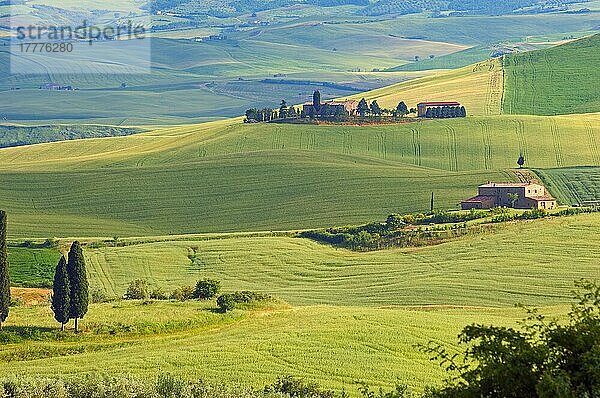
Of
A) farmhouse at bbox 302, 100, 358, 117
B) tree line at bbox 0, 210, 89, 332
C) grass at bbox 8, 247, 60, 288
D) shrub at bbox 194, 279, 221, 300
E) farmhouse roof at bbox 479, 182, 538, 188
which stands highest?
farmhouse at bbox 302, 100, 358, 117

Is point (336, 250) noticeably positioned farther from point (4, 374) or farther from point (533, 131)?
point (533, 131)

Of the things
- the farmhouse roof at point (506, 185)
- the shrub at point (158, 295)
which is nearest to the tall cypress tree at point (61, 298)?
the shrub at point (158, 295)

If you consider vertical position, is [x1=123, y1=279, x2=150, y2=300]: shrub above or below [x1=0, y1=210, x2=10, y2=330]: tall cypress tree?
below

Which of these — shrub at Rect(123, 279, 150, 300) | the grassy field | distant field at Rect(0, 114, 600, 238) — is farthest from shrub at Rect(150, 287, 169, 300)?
distant field at Rect(0, 114, 600, 238)

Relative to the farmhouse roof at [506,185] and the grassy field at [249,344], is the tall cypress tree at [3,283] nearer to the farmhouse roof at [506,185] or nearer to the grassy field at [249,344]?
the grassy field at [249,344]

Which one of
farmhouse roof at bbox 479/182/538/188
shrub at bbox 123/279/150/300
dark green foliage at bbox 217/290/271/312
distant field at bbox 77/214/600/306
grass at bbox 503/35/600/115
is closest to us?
dark green foliage at bbox 217/290/271/312

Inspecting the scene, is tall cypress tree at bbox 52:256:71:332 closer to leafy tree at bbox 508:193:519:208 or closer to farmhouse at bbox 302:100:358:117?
leafy tree at bbox 508:193:519:208

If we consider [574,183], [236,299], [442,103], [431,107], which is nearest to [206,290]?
[236,299]
